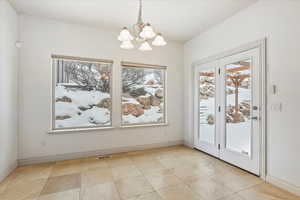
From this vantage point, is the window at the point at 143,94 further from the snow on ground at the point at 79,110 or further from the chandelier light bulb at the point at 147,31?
the chandelier light bulb at the point at 147,31

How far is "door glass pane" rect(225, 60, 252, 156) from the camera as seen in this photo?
8.59 feet

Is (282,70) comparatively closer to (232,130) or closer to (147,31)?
(232,130)

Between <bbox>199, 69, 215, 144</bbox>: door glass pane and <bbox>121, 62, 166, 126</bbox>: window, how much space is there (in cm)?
99

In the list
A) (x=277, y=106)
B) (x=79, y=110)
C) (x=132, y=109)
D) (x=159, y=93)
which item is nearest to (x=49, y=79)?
(x=79, y=110)

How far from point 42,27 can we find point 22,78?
1093 millimetres

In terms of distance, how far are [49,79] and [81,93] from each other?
657 millimetres

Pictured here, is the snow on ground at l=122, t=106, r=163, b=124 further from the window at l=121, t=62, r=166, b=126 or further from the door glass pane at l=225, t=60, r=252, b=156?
the door glass pane at l=225, t=60, r=252, b=156

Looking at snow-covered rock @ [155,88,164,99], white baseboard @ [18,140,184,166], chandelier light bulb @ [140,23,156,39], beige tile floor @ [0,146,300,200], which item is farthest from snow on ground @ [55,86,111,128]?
chandelier light bulb @ [140,23,156,39]

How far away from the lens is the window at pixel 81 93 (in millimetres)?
3143

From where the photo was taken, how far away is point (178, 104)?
166 inches

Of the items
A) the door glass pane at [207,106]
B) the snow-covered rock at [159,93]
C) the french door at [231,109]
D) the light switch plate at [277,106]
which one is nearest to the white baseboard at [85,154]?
the door glass pane at [207,106]

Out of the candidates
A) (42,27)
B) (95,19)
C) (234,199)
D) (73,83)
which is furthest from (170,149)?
(42,27)

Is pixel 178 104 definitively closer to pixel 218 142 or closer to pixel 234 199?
pixel 218 142

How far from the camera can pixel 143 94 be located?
391 cm
